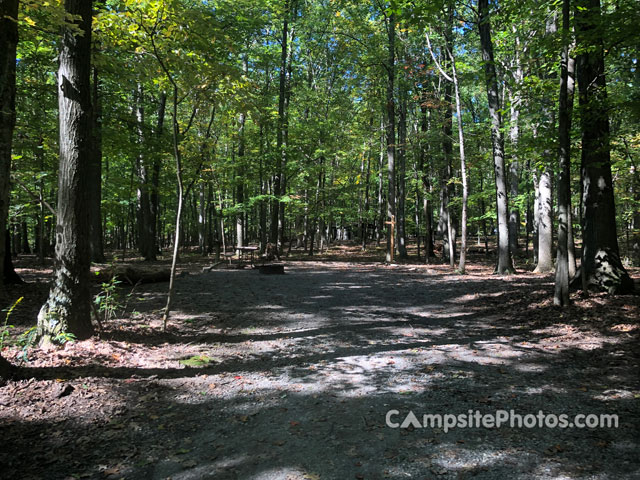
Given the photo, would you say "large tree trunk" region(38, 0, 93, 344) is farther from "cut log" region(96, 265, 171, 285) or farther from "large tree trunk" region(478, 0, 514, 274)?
"large tree trunk" region(478, 0, 514, 274)

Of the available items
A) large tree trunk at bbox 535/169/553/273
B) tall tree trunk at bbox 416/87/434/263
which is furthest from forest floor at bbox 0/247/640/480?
tall tree trunk at bbox 416/87/434/263

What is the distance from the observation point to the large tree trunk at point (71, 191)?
4.70 meters

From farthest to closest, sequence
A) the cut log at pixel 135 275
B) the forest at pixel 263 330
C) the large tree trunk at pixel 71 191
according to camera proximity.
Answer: the cut log at pixel 135 275
the large tree trunk at pixel 71 191
the forest at pixel 263 330

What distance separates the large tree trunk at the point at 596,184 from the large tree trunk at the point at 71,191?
27.2 ft

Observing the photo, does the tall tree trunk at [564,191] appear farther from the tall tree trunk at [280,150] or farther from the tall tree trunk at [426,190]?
the tall tree trunk at [280,150]

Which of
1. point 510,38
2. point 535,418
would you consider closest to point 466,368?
point 535,418

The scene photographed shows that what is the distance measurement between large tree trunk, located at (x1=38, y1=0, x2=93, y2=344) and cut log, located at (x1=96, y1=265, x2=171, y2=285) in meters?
4.34

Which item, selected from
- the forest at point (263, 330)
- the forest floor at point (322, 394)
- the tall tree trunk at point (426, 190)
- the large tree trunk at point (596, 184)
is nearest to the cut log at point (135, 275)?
the forest at point (263, 330)

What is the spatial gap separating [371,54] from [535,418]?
1957 centimetres

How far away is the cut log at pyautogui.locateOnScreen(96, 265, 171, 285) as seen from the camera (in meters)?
9.29

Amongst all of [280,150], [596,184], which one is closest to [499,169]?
[596,184]

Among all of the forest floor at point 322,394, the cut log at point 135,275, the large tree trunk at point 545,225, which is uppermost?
the large tree trunk at point 545,225

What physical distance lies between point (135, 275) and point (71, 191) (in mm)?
5819

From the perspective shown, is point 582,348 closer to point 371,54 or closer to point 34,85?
point 34,85
